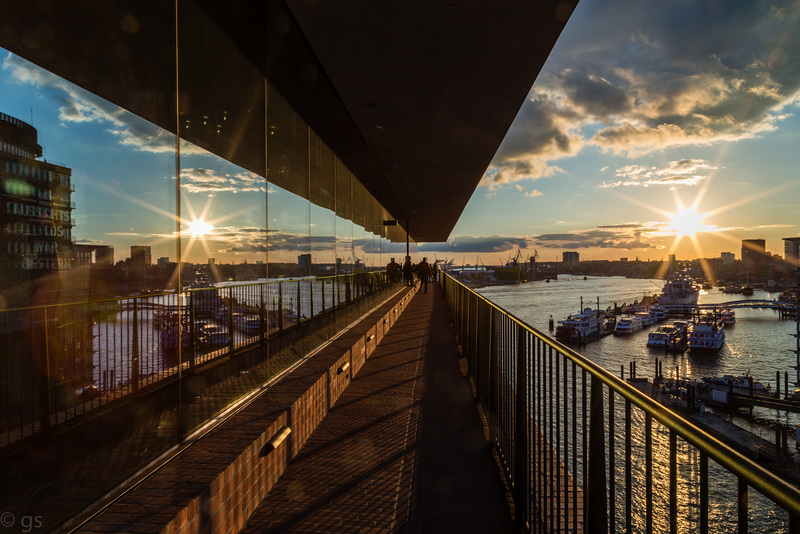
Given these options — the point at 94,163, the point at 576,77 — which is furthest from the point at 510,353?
the point at 576,77

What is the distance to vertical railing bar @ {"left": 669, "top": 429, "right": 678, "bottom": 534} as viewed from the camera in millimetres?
1062

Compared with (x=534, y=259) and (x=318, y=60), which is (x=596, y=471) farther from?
(x=534, y=259)

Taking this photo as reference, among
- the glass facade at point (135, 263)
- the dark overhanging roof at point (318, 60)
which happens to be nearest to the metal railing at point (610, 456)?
the glass facade at point (135, 263)

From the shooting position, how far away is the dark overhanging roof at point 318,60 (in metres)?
2.28

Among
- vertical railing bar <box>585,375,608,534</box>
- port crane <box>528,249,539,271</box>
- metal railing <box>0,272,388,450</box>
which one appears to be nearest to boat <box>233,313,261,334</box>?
metal railing <box>0,272,388,450</box>

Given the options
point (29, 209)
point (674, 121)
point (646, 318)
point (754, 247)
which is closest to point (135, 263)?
point (29, 209)

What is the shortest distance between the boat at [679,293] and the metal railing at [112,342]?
96791 mm

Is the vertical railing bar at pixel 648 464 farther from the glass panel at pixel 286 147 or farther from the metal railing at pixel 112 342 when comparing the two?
the glass panel at pixel 286 147

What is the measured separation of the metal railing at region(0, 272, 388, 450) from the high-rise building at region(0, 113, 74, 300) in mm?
720

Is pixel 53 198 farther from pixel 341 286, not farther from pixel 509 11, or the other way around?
pixel 341 286

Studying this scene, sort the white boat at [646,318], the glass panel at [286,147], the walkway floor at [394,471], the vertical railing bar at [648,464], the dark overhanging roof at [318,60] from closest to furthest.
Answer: the vertical railing bar at [648,464] < the dark overhanging roof at [318,60] < the walkway floor at [394,471] < the glass panel at [286,147] < the white boat at [646,318]

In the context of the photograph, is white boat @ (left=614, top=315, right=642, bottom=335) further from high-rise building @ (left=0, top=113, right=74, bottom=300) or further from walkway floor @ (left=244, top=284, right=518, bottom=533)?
high-rise building @ (left=0, top=113, right=74, bottom=300)

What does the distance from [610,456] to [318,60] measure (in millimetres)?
5226

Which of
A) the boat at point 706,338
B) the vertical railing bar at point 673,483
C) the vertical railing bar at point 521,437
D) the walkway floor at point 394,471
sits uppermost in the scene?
the vertical railing bar at point 673,483
